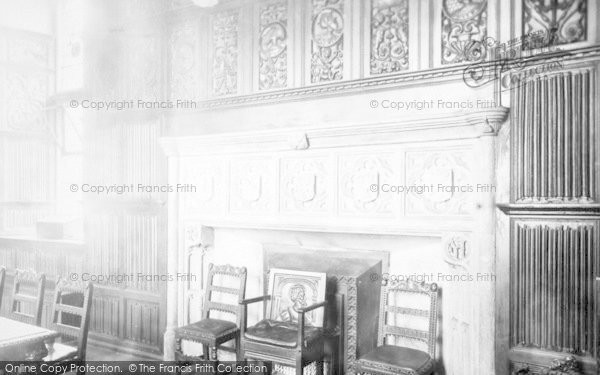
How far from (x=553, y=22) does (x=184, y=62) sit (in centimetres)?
355

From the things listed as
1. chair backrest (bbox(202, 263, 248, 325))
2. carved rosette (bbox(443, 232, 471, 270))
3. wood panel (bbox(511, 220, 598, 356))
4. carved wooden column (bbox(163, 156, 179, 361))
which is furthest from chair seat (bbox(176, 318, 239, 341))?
wood panel (bbox(511, 220, 598, 356))

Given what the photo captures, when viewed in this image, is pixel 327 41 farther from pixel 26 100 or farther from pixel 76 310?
pixel 26 100

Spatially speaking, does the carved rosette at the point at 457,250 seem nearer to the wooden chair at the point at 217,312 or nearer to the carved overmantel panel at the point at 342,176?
the carved overmantel panel at the point at 342,176

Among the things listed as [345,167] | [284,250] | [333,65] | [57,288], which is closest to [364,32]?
[333,65]

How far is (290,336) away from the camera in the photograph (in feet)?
12.8

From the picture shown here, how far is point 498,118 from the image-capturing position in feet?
11.7

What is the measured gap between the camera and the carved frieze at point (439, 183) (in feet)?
12.3

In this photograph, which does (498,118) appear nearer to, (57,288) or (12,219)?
(57,288)

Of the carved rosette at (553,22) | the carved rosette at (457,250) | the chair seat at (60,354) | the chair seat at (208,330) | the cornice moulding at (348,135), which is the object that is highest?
the carved rosette at (553,22)

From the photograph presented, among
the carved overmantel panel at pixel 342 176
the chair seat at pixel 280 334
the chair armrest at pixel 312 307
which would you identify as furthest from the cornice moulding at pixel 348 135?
the chair seat at pixel 280 334

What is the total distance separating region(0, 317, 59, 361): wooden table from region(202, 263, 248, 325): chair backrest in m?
1.59

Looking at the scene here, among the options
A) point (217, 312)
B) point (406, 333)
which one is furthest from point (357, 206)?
point (217, 312)

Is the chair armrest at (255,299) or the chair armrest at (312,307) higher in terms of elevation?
Answer: the chair armrest at (312,307)

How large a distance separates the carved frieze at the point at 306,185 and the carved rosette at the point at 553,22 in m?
1.88
